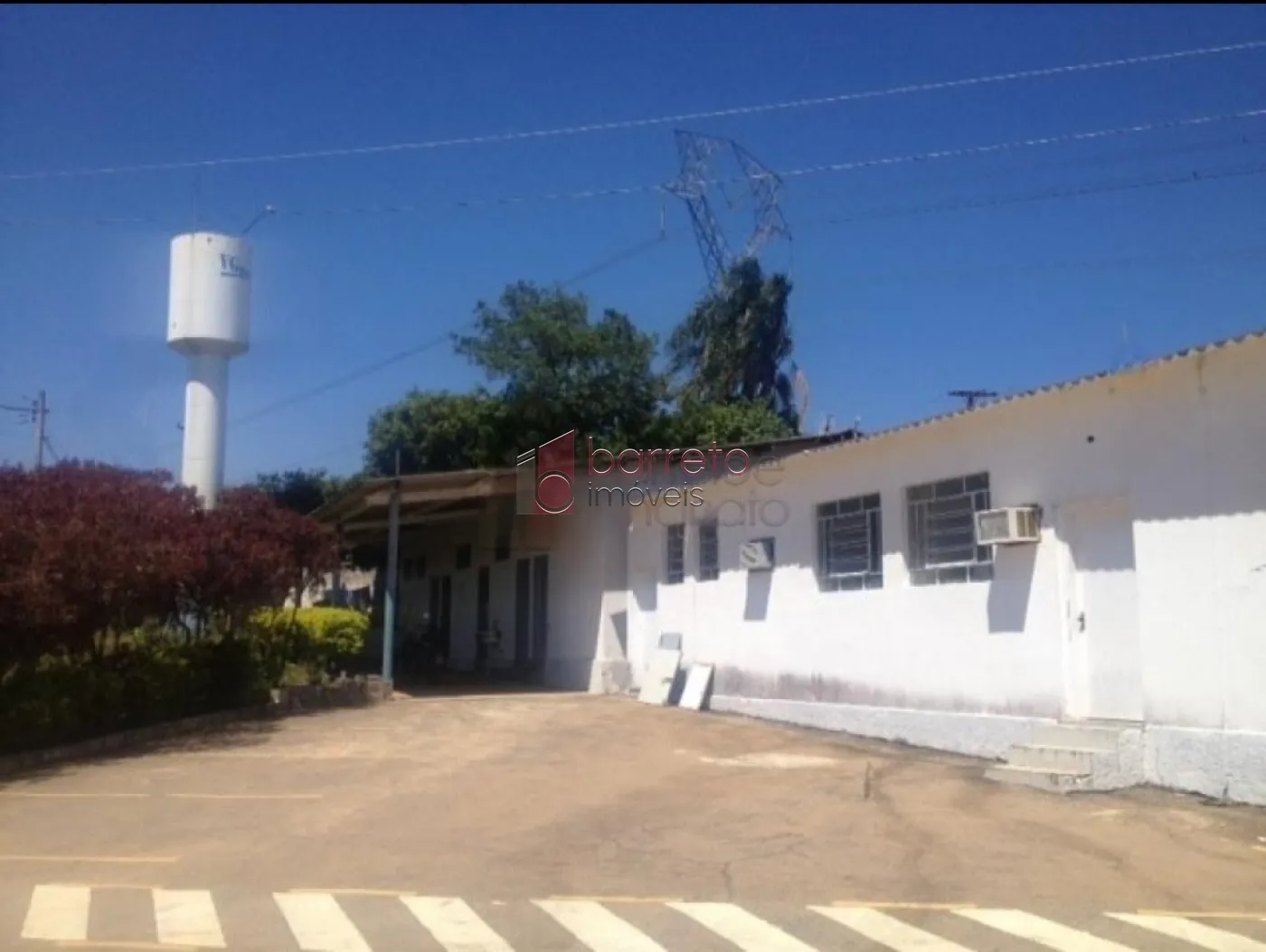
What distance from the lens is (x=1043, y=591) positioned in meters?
12.1

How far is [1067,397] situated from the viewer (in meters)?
11.8

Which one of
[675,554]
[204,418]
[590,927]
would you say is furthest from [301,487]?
[590,927]

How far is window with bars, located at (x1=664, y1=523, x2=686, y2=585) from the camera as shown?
20.0 m

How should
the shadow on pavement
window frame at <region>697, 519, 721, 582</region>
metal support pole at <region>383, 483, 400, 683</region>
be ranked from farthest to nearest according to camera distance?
1. metal support pole at <region>383, 483, 400, 683</region>
2. window frame at <region>697, 519, 721, 582</region>
3. the shadow on pavement

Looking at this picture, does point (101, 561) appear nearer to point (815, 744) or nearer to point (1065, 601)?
point (815, 744)

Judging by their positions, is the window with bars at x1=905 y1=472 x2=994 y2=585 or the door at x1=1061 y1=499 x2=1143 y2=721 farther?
the window with bars at x1=905 y1=472 x2=994 y2=585

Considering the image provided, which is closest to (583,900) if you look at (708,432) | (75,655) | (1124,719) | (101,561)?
(1124,719)

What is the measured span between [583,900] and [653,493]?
13458 mm

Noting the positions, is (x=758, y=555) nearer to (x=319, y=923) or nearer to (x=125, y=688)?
(x=125, y=688)

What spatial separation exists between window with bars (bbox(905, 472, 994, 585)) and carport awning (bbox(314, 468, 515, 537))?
8.50m

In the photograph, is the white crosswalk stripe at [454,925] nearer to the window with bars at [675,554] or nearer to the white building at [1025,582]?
the white building at [1025,582]

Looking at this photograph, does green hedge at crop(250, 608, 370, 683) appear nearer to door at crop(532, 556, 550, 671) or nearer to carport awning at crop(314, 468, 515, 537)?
carport awning at crop(314, 468, 515, 537)

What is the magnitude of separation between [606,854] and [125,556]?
719 centimetres

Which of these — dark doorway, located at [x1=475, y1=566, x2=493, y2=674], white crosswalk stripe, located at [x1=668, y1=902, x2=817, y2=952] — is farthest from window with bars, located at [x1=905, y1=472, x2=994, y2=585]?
dark doorway, located at [x1=475, y1=566, x2=493, y2=674]
